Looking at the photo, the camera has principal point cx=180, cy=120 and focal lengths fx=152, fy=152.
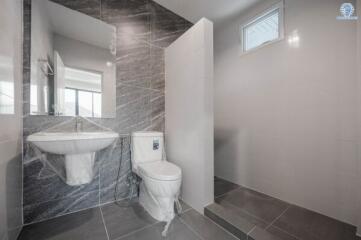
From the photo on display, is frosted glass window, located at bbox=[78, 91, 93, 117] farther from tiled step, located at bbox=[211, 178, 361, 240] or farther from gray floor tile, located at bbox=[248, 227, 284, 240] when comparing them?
gray floor tile, located at bbox=[248, 227, 284, 240]

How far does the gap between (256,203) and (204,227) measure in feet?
2.24

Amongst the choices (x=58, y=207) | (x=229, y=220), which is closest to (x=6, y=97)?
(x=58, y=207)

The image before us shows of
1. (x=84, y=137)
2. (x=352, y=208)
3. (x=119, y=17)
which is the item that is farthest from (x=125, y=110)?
(x=352, y=208)

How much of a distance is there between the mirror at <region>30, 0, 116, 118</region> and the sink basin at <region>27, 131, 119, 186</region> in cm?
39

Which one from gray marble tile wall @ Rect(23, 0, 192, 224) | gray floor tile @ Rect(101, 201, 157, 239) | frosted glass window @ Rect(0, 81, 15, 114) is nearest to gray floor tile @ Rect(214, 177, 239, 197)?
gray floor tile @ Rect(101, 201, 157, 239)

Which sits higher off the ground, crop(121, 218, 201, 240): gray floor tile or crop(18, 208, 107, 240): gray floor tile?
crop(18, 208, 107, 240): gray floor tile

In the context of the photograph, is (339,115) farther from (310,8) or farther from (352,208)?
(310,8)

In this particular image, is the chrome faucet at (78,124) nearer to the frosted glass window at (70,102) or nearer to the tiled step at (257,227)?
the frosted glass window at (70,102)

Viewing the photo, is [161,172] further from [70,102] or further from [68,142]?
[70,102]

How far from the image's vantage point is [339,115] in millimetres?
1325

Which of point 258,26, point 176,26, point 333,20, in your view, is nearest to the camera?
point 333,20

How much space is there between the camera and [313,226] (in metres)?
1.25

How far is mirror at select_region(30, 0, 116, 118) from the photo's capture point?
54.3 inches

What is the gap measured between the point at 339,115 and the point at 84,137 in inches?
83.1
